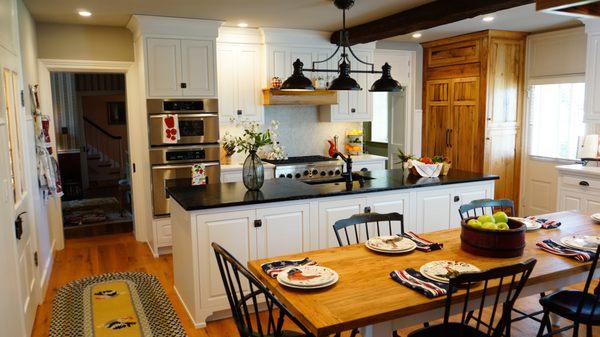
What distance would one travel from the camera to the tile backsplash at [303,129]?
247 inches

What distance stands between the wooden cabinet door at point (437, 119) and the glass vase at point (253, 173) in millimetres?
3683

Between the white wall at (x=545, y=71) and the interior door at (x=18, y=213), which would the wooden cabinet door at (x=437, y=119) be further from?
the interior door at (x=18, y=213)

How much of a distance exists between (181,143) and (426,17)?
2.80 m

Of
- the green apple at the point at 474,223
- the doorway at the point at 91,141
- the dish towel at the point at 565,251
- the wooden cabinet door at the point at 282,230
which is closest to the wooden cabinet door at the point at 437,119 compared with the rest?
the wooden cabinet door at the point at 282,230

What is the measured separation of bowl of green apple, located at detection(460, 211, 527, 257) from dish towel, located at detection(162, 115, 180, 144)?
3.46 metres

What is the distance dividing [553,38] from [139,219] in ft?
17.8

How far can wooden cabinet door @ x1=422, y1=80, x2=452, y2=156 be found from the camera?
6.55 meters

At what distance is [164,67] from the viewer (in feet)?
16.5

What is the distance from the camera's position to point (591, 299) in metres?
2.68

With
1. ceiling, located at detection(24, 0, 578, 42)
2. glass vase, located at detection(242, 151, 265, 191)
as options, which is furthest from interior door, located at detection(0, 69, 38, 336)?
glass vase, located at detection(242, 151, 265, 191)

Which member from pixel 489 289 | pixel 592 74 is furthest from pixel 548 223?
pixel 592 74

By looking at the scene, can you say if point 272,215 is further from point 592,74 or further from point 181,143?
point 592,74

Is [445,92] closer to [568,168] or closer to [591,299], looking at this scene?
[568,168]

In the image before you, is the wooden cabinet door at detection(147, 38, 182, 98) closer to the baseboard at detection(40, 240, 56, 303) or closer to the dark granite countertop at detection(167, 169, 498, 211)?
the dark granite countertop at detection(167, 169, 498, 211)
